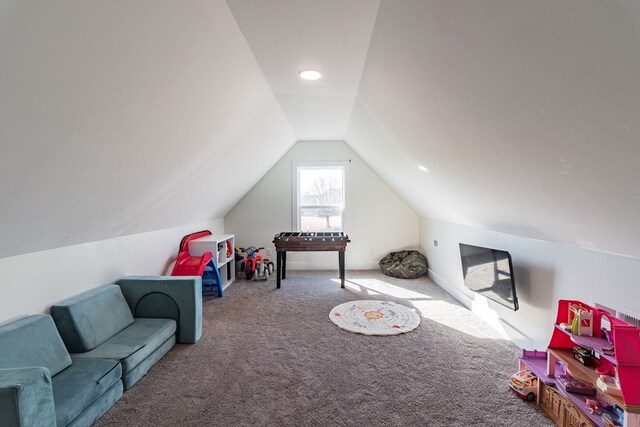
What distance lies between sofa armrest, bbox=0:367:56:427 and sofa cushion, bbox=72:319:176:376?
2.15 feet

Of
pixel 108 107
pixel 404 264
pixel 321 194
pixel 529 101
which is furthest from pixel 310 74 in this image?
pixel 404 264

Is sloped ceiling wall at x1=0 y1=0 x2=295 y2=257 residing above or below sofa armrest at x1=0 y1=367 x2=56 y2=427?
above

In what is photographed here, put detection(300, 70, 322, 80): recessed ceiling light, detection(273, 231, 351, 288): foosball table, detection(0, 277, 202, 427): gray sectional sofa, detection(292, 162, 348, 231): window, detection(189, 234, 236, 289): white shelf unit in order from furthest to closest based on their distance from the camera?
detection(292, 162, 348, 231): window → detection(273, 231, 351, 288): foosball table → detection(189, 234, 236, 289): white shelf unit → detection(300, 70, 322, 80): recessed ceiling light → detection(0, 277, 202, 427): gray sectional sofa

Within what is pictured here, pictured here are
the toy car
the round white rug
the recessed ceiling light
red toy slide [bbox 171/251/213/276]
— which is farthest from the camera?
red toy slide [bbox 171/251/213/276]

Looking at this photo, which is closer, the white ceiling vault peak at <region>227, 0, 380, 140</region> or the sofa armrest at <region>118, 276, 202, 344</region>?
the white ceiling vault peak at <region>227, 0, 380, 140</region>

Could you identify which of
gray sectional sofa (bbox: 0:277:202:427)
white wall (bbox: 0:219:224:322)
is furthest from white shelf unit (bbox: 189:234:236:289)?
gray sectional sofa (bbox: 0:277:202:427)

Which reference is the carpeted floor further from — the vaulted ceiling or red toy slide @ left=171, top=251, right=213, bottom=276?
the vaulted ceiling

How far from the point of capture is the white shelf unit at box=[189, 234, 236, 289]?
4230 mm

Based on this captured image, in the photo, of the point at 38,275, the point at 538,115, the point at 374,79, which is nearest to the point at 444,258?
the point at 374,79

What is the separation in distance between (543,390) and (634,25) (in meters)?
2.15

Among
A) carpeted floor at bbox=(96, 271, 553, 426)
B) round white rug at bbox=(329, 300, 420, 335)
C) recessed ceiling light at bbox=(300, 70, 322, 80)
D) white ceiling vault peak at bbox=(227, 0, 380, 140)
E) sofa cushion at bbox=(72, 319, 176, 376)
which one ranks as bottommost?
carpeted floor at bbox=(96, 271, 553, 426)

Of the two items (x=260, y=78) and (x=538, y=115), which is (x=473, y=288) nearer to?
(x=538, y=115)

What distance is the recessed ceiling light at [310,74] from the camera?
2.65 meters

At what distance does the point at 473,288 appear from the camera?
3.30 m
